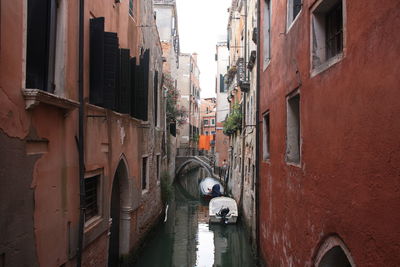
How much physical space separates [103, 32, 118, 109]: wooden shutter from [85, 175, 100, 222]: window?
57.8 inches

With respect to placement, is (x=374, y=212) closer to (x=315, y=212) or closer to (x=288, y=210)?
(x=315, y=212)

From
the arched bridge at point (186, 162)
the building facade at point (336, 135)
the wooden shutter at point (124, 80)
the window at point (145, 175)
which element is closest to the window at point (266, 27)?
the building facade at point (336, 135)

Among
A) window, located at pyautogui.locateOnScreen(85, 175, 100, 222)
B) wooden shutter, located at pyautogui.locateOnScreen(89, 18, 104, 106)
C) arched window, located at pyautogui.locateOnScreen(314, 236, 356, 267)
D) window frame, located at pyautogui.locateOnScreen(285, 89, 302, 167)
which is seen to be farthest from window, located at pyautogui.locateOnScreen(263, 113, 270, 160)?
arched window, located at pyautogui.locateOnScreen(314, 236, 356, 267)

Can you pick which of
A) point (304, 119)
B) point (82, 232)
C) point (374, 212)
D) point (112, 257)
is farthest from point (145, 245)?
point (374, 212)

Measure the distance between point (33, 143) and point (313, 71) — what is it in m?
3.65

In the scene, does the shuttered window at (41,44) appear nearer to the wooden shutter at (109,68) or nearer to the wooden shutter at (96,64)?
the wooden shutter at (96,64)

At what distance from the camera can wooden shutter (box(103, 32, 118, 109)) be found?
6.51 metres

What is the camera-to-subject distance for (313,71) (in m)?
5.09

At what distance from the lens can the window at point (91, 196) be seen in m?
6.74

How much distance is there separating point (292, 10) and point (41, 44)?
4.16 metres

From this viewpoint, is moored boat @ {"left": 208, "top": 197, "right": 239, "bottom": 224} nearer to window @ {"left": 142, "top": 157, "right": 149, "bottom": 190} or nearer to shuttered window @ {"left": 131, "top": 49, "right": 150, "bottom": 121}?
window @ {"left": 142, "top": 157, "right": 149, "bottom": 190}

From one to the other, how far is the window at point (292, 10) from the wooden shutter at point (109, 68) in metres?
3.11

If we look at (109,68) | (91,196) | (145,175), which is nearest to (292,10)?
(109,68)

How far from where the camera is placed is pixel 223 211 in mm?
15609
